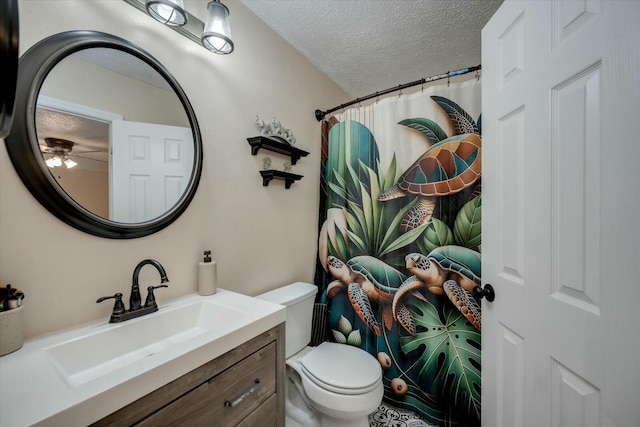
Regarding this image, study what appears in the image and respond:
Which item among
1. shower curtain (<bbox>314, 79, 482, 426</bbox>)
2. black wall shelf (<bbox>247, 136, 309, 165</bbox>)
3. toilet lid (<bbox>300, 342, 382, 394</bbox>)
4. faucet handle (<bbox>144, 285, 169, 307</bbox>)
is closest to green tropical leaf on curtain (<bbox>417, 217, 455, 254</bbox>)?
shower curtain (<bbox>314, 79, 482, 426</bbox>)

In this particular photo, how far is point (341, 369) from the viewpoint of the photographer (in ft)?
4.50

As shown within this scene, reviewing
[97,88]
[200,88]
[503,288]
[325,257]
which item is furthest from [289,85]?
[503,288]

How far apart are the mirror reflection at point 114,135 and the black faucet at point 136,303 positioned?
214 millimetres

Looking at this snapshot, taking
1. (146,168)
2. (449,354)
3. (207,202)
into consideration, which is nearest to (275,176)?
(207,202)

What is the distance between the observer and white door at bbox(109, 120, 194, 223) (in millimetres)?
1030

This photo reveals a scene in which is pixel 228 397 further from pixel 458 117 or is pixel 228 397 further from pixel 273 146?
pixel 458 117

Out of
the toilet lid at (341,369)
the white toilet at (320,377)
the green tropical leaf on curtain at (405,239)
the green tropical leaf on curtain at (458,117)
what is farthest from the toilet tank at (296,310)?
the green tropical leaf on curtain at (458,117)

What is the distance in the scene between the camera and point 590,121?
711mm

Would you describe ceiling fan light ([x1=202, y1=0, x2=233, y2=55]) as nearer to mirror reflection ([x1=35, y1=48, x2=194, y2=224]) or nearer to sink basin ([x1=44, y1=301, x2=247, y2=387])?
mirror reflection ([x1=35, y1=48, x2=194, y2=224])

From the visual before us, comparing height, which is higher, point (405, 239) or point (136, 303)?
point (405, 239)

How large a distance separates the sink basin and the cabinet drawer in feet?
0.49

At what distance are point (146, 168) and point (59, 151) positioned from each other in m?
0.27

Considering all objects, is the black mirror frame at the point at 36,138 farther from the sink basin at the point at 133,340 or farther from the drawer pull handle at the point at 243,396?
the drawer pull handle at the point at 243,396

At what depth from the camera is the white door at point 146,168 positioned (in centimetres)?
103
